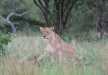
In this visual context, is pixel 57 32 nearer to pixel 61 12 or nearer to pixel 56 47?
pixel 61 12

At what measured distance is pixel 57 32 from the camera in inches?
864

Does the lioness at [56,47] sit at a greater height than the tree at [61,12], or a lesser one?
greater

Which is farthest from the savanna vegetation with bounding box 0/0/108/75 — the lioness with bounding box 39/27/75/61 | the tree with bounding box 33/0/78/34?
the lioness with bounding box 39/27/75/61

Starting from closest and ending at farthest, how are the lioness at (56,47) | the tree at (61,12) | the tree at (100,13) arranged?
the lioness at (56,47) → the tree at (100,13) → the tree at (61,12)

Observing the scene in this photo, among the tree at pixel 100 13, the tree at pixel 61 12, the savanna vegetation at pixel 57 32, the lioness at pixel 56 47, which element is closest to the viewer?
the savanna vegetation at pixel 57 32

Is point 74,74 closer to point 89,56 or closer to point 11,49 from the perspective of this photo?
point 89,56

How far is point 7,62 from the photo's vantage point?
6016 mm

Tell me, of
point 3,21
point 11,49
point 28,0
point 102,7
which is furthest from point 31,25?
point 11,49

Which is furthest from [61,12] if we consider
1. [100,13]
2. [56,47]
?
[56,47]

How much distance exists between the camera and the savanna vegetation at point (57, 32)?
578 centimetres

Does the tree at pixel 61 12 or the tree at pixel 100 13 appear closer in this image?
the tree at pixel 100 13

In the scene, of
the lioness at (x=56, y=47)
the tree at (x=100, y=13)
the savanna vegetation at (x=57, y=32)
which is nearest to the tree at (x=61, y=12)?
the savanna vegetation at (x=57, y=32)

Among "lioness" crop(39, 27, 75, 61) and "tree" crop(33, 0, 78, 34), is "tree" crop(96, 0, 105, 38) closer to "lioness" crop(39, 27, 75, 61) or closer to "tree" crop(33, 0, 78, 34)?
"tree" crop(33, 0, 78, 34)

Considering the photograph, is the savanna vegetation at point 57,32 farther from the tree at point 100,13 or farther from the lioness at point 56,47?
the lioness at point 56,47
